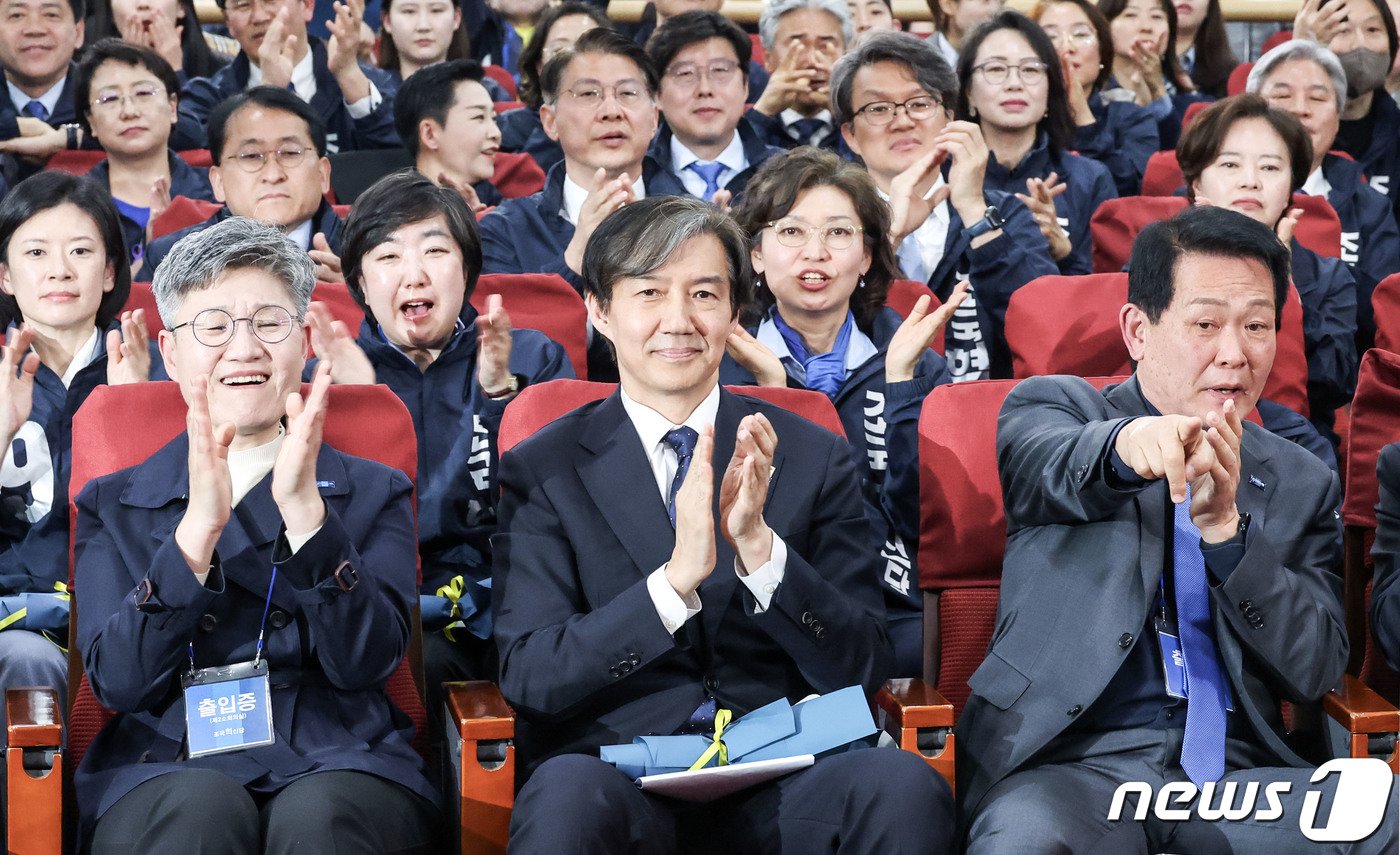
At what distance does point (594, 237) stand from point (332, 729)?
78cm

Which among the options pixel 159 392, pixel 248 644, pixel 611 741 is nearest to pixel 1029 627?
pixel 611 741

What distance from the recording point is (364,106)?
16.6 ft

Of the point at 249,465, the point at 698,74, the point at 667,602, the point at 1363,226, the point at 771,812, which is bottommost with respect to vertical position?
the point at 771,812

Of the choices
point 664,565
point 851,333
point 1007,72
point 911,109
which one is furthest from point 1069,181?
point 664,565

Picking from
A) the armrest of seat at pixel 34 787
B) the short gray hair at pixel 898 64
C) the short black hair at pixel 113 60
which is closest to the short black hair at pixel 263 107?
the short black hair at pixel 113 60

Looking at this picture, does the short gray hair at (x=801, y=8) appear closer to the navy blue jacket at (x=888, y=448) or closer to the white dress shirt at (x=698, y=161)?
the white dress shirt at (x=698, y=161)

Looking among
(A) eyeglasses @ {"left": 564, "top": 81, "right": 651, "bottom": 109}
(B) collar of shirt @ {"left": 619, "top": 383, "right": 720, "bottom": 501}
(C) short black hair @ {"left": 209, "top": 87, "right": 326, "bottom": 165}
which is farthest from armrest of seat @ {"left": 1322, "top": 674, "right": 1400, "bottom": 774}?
(C) short black hair @ {"left": 209, "top": 87, "right": 326, "bottom": 165}

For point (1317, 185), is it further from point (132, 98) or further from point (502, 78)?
point (132, 98)

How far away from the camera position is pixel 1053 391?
2512 millimetres

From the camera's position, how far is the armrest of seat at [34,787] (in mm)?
2135

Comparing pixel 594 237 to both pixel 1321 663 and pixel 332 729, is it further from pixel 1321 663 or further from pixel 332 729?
pixel 1321 663

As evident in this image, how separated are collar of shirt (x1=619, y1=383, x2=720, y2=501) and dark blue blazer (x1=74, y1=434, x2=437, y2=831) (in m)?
0.37

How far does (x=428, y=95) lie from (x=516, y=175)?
1.06 feet

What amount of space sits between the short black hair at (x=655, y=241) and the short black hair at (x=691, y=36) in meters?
2.00
